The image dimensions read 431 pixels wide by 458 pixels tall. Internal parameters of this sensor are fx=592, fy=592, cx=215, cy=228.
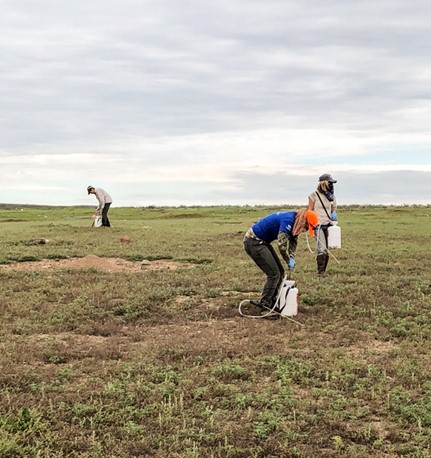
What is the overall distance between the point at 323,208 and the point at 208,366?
23.0ft

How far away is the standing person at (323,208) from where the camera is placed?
1327 centimetres

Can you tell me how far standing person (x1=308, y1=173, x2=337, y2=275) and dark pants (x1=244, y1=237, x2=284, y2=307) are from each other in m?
3.32

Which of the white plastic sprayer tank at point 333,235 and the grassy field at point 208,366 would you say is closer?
the grassy field at point 208,366

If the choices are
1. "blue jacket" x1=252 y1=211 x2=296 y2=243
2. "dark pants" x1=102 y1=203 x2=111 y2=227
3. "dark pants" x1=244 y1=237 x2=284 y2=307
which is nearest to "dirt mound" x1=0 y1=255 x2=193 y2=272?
"dark pants" x1=244 y1=237 x2=284 y2=307

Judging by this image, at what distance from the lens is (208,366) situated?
23.9 ft

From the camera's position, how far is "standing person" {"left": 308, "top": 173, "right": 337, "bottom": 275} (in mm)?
13273

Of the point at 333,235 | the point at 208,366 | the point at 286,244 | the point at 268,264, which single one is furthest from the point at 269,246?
the point at 333,235

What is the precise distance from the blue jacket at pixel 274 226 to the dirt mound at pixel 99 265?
5534 millimetres

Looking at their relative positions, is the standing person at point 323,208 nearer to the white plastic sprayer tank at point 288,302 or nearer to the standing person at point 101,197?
the white plastic sprayer tank at point 288,302

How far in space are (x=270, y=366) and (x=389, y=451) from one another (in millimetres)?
2321

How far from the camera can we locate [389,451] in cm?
507

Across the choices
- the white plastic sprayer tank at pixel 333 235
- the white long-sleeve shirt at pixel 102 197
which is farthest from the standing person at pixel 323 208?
the white long-sleeve shirt at pixel 102 197

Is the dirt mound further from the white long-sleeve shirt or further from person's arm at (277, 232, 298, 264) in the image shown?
the white long-sleeve shirt

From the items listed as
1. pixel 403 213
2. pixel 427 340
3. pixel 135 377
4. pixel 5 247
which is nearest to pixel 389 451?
pixel 135 377
